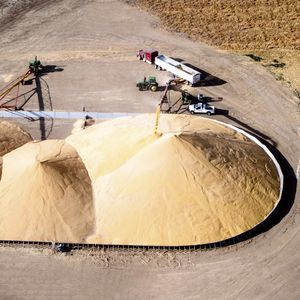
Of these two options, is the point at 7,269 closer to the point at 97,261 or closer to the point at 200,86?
the point at 97,261

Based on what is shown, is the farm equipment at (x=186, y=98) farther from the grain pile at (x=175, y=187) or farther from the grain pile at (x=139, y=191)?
the grain pile at (x=139, y=191)

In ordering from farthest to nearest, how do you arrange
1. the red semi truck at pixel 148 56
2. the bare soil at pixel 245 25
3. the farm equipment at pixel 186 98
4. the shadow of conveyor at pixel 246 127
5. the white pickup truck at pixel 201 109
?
the bare soil at pixel 245 25
the red semi truck at pixel 148 56
the farm equipment at pixel 186 98
the white pickup truck at pixel 201 109
the shadow of conveyor at pixel 246 127

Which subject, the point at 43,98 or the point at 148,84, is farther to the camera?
the point at 148,84

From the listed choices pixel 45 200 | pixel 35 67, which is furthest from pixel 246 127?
pixel 35 67

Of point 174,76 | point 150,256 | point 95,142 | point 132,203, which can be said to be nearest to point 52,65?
point 174,76

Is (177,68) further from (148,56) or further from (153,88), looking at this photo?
(148,56)

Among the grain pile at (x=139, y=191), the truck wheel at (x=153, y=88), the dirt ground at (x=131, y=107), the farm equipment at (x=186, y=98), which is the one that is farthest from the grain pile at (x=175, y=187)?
the truck wheel at (x=153, y=88)
